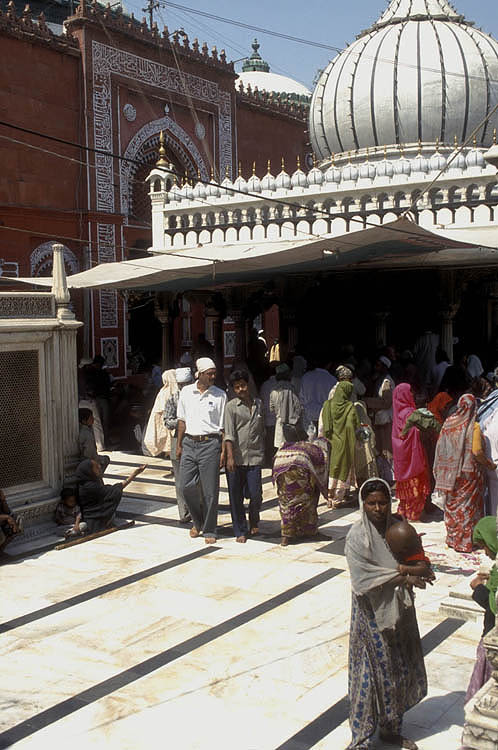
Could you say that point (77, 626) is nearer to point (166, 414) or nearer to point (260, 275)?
point (166, 414)

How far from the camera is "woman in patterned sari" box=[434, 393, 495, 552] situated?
5.21m

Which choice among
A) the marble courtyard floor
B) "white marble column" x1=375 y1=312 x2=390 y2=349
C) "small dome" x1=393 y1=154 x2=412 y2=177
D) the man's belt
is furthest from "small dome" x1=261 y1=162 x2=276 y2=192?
the marble courtyard floor

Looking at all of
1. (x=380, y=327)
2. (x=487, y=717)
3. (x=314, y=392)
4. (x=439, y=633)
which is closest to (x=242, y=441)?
(x=439, y=633)

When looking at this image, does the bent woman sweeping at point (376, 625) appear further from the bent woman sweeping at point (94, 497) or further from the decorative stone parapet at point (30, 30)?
the decorative stone parapet at point (30, 30)

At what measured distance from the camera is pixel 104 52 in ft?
45.8

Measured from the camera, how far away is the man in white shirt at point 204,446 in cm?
564

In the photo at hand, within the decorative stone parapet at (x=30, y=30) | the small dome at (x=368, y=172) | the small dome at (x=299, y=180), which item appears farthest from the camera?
the decorative stone parapet at (x=30, y=30)

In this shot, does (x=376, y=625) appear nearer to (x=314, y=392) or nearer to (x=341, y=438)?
(x=341, y=438)

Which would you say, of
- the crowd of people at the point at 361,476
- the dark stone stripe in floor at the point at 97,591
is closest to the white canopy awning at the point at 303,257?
the crowd of people at the point at 361,476

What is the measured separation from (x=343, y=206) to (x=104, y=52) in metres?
7.04

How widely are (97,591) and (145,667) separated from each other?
3.68 feet

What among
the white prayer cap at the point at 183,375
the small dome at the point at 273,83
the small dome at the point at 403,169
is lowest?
the white prayer cap at the point at 183,375

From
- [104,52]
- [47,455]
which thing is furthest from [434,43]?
[47,455]

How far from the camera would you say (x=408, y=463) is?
6.04 meters
